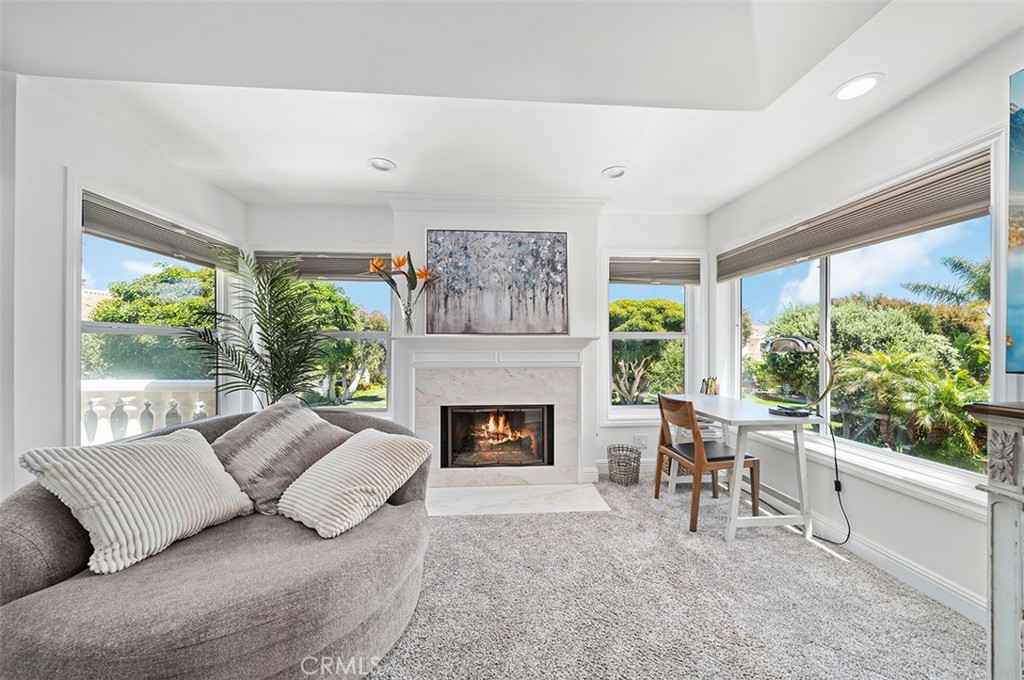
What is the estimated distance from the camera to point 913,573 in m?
1.84

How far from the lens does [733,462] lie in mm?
2416

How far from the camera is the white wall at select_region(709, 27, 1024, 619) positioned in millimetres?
1604

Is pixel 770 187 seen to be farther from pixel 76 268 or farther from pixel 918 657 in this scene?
pixel 76 268

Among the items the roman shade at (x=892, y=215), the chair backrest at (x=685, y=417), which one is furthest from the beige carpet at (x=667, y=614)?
the roman shade at (x=892, y=215)

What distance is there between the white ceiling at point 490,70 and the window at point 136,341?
2.43 ft

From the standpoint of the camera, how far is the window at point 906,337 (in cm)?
182

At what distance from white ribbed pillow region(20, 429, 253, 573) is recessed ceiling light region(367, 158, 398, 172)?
6.20 ft

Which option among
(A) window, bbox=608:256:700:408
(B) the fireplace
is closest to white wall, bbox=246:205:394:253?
(B) the fireplace

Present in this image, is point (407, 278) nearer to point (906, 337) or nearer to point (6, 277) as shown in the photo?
point (6, 277)

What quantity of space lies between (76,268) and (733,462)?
3.64 meters

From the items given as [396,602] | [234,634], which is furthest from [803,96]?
[234,634]

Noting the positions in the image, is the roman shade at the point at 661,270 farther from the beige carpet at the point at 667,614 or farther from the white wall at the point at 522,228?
the beige carpet at the point at 667,614

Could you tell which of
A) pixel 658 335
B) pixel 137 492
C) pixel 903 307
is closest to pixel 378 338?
pixel 137 492

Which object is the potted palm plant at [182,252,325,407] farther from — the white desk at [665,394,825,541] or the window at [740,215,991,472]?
the window at [740,215,991,472]
